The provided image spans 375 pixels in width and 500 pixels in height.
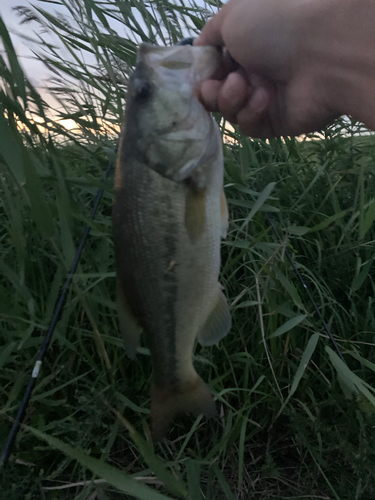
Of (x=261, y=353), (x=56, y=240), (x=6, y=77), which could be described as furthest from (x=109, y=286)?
(x=6, y=77)

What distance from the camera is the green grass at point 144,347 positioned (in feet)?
4.29

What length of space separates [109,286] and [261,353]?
0.91m

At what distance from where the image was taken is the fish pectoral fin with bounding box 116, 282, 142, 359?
118cm

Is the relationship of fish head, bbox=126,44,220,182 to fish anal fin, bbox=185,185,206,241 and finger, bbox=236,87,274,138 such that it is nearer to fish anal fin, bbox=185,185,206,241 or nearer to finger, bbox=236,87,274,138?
fish anal fin, bbox=185,185,206,241

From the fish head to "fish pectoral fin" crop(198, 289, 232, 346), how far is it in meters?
0.50

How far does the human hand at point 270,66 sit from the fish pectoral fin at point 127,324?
82cm

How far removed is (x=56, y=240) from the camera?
1495 mm

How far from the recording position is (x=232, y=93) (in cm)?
137

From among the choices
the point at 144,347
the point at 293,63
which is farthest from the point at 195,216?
the point at 144,347

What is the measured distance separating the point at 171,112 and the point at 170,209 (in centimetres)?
37

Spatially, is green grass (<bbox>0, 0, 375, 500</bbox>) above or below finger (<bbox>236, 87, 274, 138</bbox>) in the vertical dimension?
below

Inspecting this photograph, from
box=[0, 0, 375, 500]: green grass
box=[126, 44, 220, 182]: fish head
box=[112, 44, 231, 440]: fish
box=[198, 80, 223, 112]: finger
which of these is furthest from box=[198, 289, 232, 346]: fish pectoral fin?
box=[198, 80, 223, 112]: finger

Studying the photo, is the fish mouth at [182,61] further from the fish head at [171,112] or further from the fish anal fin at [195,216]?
the fish anal fin at [195,216]

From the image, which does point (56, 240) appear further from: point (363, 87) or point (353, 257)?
point (353, 257)
